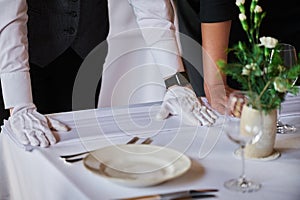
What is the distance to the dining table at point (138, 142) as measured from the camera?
117 cm

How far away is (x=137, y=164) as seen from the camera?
1257 millimetres

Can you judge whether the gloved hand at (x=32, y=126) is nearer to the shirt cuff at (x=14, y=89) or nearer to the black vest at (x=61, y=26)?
the shirt cuff at (x=14, y=89)

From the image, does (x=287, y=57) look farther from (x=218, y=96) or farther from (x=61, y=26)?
(x=61, y=26)

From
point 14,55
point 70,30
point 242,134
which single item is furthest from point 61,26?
point 242,134

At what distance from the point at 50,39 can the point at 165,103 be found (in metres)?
0.50

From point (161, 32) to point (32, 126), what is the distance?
22.1 inches

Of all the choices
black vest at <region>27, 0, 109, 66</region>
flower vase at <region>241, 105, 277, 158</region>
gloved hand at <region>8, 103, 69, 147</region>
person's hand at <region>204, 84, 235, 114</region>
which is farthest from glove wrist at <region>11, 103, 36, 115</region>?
flower vase at <region>241, 105, 277, 158</region>

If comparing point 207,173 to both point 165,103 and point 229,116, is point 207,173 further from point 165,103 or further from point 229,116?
point 165,103

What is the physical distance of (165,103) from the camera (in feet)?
5.31

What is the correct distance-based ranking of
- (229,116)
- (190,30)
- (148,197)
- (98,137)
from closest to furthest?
(148,197), (229,116), (98,137), (190,30)

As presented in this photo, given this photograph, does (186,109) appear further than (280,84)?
Yes

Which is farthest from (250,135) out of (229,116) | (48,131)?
(48,131)

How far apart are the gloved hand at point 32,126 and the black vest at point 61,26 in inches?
14.5

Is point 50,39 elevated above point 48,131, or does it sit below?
above
